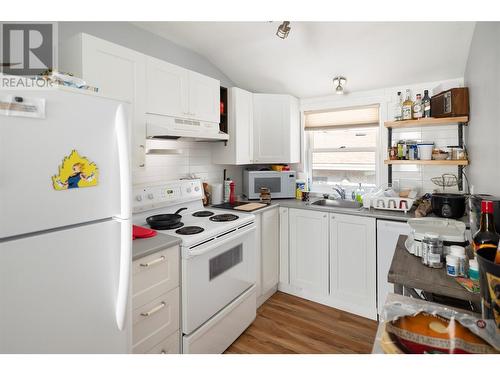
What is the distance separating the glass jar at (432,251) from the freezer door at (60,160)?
1.38 metres

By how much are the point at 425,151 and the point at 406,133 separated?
39cm

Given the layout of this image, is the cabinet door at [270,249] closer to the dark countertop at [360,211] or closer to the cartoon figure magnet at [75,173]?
the dark countertop at [360,211]

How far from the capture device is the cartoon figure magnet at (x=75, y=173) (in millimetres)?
1038

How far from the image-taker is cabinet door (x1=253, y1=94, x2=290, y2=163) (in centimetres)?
312

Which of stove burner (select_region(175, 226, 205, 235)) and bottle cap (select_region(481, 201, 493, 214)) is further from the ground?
bottle cap (select_region(481, 201, 493, 214))

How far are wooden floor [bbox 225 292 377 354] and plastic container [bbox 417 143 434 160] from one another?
1.56 meters

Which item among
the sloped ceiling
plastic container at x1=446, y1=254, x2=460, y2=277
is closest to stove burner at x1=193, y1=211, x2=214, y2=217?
the sloped ceiling

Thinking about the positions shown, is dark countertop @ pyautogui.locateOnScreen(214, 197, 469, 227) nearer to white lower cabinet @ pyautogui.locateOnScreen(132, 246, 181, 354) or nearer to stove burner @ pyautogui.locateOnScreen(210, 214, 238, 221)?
stove burner @ pyautogui.locateOnScreen(210, 214, 238, 221)

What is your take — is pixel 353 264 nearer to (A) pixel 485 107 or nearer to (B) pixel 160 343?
(A) pixel 485 107

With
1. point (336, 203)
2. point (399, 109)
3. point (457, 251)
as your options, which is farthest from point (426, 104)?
point (457, 251)

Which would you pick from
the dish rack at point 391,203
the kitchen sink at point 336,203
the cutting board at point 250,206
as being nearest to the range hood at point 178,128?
the cutting board at point 250,206

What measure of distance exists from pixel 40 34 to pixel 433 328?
7.95 feet

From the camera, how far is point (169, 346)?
1672 millimetres
